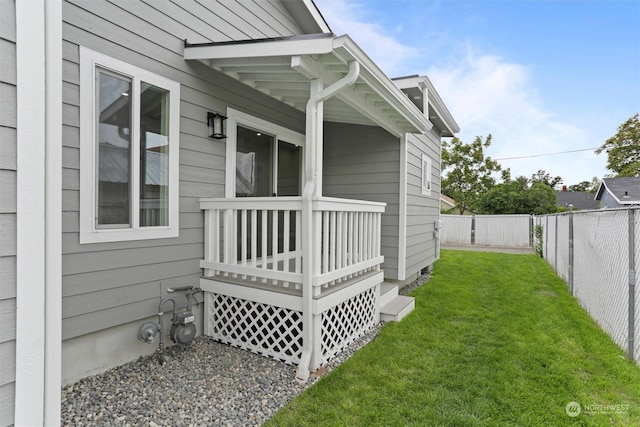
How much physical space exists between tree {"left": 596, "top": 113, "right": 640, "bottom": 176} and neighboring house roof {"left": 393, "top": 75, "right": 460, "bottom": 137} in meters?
23.7

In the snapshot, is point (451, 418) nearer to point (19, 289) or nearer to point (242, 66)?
point (19, 289)

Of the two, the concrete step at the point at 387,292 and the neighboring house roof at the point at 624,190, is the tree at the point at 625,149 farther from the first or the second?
the concrete step at the point at 387,292

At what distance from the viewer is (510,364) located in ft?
10.8

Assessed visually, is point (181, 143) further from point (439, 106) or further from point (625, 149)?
point (625, 149)

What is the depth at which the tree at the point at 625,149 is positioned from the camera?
22.6 m

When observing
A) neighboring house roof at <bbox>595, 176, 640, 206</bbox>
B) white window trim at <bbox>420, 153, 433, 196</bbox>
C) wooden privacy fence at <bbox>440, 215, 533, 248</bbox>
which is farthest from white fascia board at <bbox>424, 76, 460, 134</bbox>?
neighboring house roof at <bbox>595, 176, 640, 206</bbox>

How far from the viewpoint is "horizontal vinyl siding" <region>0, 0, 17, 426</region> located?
1.21 m

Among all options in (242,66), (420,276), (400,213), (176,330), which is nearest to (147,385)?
(176,330)

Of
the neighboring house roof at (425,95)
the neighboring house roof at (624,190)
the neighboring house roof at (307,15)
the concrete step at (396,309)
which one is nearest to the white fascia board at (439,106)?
the neighboring house roof at (425,95)

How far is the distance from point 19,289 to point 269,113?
12.4ft

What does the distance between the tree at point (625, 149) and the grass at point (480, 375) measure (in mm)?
25317

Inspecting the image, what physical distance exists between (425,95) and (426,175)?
1947 millimetres

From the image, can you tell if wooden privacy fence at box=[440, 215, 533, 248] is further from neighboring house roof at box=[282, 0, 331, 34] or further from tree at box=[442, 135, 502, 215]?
neighboring house roof at box=[282, 0, 331, 34]

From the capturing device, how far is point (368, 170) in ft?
19.6
